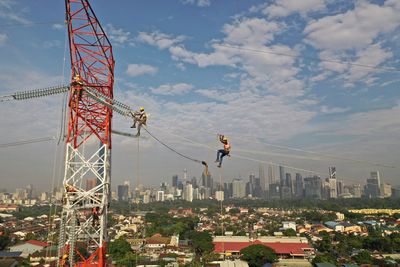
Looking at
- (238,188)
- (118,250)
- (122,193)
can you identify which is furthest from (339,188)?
(118,250)

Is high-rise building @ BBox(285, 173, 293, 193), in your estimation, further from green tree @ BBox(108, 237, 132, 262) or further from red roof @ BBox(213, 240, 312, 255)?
green tree @ BBox(108, 237, 132, 262)

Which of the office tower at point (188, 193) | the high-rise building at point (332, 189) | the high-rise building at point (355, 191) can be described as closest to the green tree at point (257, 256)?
the office tower at point (188, 193)

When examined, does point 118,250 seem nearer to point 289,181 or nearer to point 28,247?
point 28,247

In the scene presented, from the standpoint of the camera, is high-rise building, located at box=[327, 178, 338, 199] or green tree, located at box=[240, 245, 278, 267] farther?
high-rise building, located at box=[327, 178, 338, 199]

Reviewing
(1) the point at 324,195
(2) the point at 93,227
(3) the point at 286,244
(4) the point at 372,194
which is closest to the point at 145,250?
(3) the point at 286,244

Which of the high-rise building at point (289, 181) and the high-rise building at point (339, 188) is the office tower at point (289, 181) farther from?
the high-rise building at point (339, 188)

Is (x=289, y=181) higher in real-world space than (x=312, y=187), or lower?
higher

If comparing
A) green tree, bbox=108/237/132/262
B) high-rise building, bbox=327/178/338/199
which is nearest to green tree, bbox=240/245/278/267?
green tree, bbox=108/237/132/262
